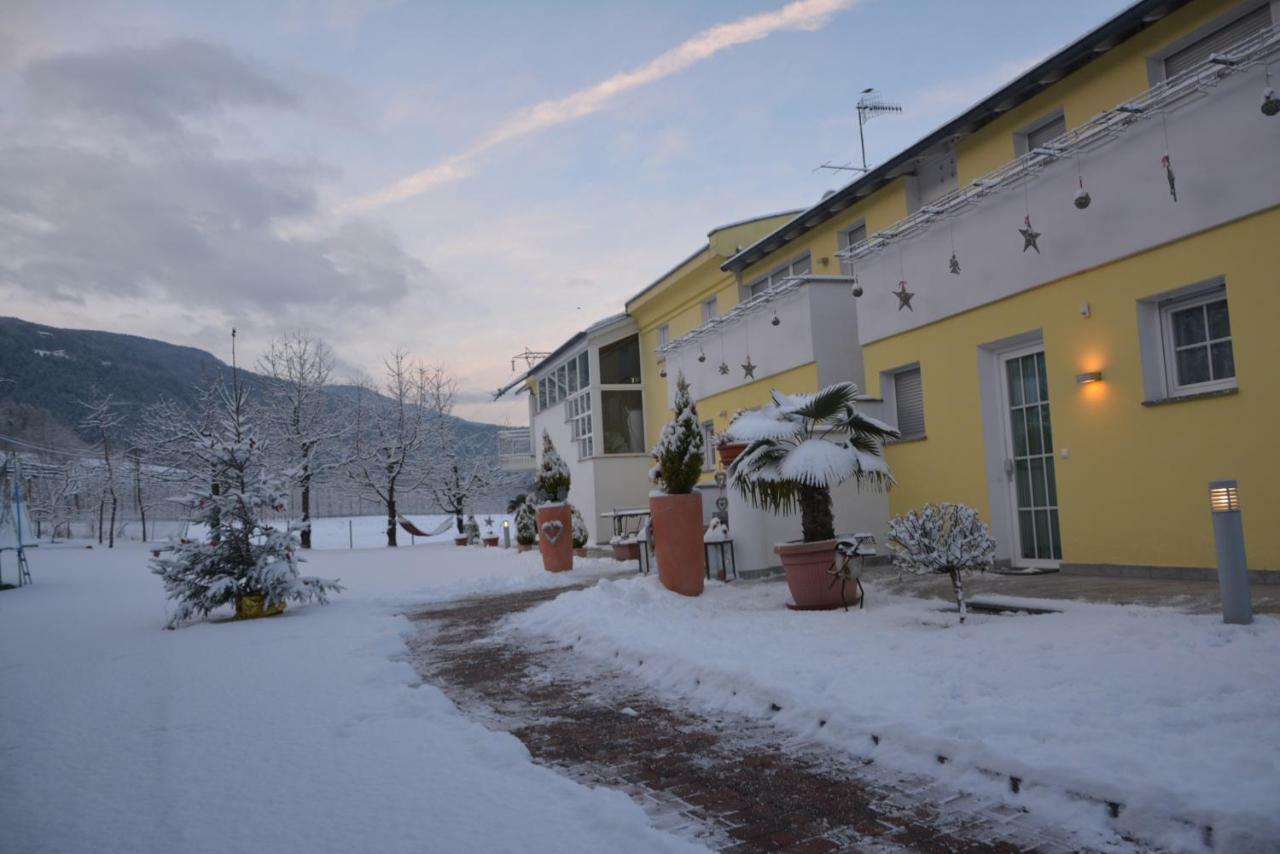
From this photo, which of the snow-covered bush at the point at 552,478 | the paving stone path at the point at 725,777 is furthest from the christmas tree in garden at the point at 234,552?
the paving stone path at the point at 725,777

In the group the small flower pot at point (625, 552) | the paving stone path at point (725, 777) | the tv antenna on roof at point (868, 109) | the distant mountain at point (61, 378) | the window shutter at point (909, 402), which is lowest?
the paving stone path at point (725, 777)

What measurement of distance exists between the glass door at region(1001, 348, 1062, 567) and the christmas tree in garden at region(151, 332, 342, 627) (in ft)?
28.6

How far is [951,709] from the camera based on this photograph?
3713 mm

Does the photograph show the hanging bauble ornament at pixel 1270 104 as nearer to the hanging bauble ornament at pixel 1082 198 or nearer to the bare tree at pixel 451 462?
the hanging bauble ornament at pixel 1082 198

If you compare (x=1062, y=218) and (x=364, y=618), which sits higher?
(x=1062, y=218)

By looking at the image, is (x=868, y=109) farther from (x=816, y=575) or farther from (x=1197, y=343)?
(x=816, y=575)

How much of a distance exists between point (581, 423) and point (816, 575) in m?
16.8

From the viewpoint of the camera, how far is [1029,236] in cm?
872

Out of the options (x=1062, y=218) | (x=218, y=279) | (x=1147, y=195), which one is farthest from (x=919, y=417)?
(x=218, y=279)

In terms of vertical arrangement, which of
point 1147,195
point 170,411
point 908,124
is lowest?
point 1147,195

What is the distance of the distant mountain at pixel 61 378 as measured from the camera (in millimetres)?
70688

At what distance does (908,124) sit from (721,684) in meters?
18.2

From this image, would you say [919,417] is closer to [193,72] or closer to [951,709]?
[951,709]

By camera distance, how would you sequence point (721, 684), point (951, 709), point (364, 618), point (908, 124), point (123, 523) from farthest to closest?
point (123, 523) < point (908, 124) < point (364, 618) < point (721, 684) < point (951, 709)
